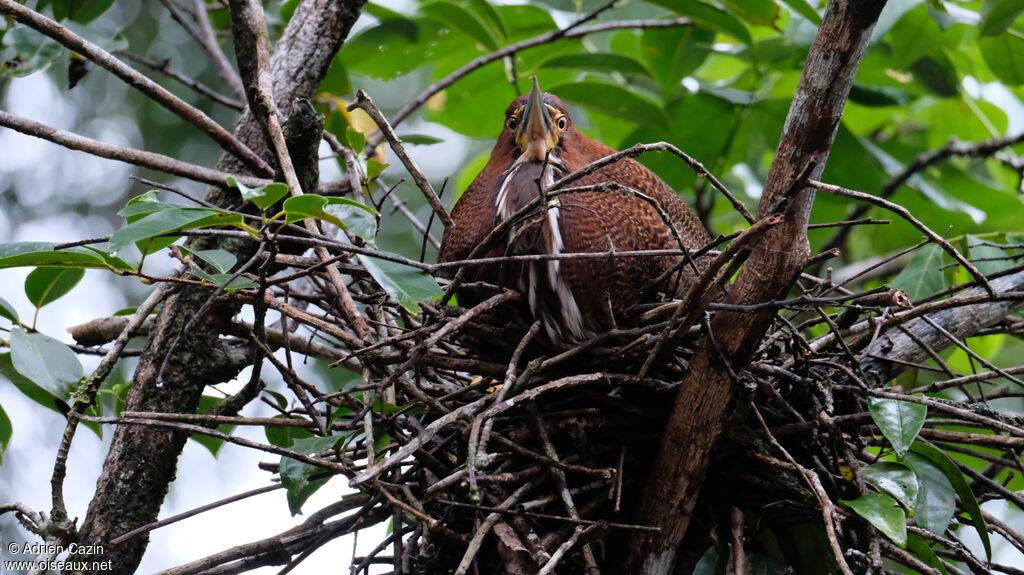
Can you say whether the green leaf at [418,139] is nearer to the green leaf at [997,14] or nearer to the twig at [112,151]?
the twig at [112,151]

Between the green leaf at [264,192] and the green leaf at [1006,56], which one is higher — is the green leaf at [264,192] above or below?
below

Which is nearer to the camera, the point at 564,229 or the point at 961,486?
the point at 961,486

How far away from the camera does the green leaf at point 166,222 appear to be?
5.39 feet

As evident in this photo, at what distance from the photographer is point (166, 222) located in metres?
1.70

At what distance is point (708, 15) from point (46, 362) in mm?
2469

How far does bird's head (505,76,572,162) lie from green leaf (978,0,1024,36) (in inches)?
54.9

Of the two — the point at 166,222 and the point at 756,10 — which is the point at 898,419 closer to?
the point at 166,222

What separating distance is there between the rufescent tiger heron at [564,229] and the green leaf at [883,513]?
0.64m

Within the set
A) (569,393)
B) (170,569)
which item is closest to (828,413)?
(569,393)

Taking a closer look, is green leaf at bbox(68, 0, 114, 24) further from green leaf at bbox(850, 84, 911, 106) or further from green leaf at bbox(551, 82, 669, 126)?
green leaf at bbox(850, 84, 911, 106)

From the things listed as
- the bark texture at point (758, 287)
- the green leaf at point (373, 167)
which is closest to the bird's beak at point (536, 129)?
the green leaf at point (373, 167)

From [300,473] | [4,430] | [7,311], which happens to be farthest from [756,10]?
[4,430]

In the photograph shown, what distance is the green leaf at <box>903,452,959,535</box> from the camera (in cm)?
200

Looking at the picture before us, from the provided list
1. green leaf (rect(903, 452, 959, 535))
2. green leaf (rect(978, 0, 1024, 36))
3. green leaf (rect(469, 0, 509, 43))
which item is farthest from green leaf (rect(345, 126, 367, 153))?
green leaf (rect(978, 0, 1024, 36))
